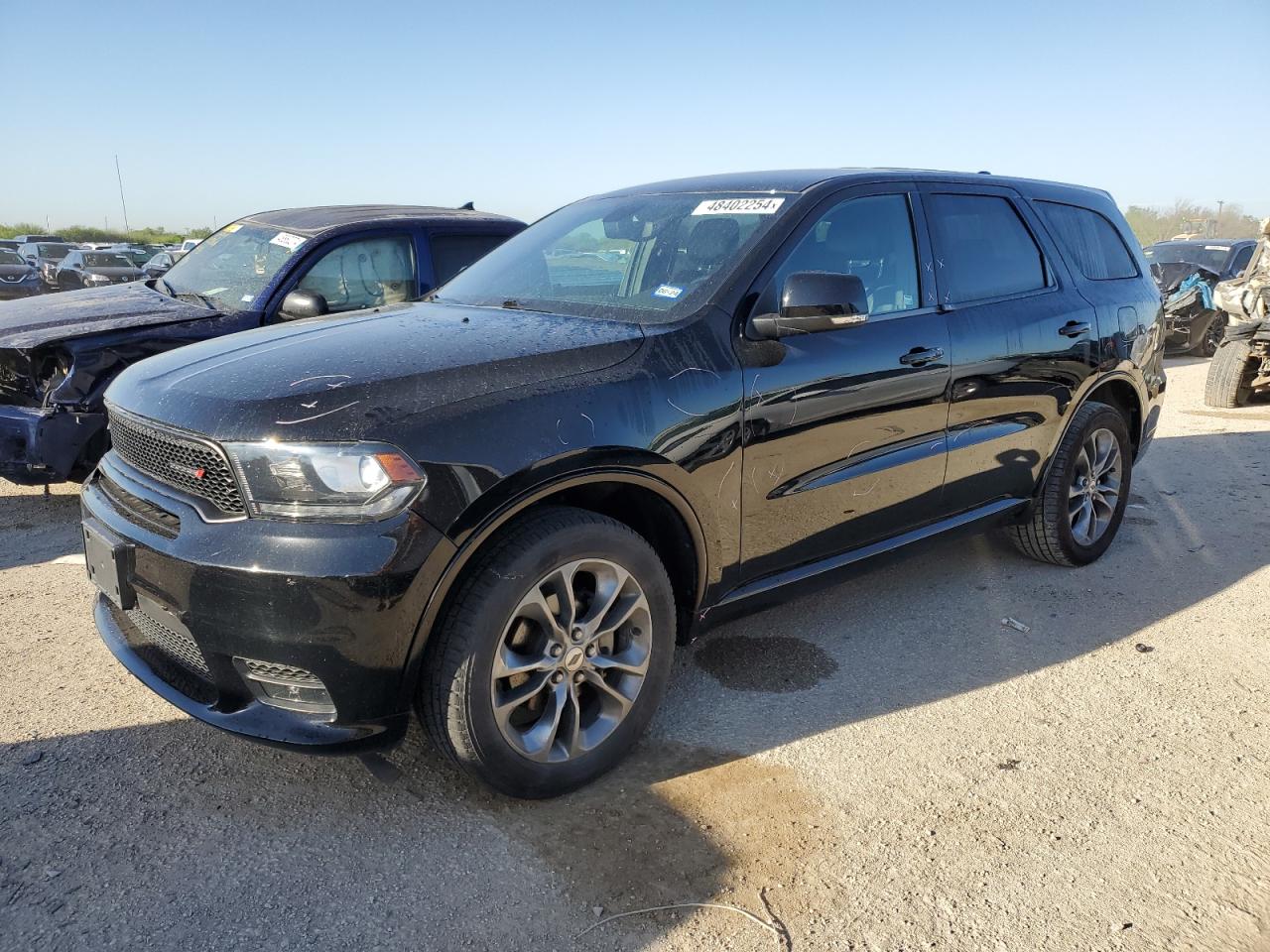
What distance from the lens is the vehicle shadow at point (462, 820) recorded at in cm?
226

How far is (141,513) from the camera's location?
2.66 metres

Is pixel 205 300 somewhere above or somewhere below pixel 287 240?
below

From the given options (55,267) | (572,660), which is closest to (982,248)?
(572,660)

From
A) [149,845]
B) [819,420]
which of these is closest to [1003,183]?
[819,420]

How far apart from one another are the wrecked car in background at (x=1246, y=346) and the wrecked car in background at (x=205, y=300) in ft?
24.0

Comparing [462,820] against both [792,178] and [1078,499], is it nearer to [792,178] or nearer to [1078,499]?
[792,178]

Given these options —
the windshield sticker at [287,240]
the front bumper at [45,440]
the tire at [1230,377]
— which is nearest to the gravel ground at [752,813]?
the front bumper at [45,440]

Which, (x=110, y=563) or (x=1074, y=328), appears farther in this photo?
(x=1074, y=328)

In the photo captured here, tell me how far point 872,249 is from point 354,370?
205 cm

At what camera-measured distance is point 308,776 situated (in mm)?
2838

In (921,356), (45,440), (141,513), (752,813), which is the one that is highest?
(921,356)

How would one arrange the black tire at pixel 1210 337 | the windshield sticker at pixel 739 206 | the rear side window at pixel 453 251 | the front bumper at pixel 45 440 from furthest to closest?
the black tire at pixel 1210 337 < the rear side window at pixel 453 251 < the front bumper at pixel 45 440 < the windshield sticker at pixel 739 206

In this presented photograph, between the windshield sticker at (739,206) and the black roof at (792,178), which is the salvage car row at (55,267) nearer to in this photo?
the black roof at (792,178)

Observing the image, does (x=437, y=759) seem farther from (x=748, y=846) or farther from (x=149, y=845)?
(x=748, y=846)
